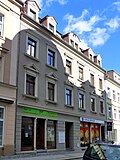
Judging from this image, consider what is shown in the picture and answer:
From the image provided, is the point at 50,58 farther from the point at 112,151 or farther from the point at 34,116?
the point at 112,151

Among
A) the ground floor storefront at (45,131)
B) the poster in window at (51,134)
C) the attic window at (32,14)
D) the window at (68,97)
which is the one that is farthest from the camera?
the window at (68,97)

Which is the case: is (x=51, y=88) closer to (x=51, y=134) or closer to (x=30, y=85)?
(x=30, y=85)

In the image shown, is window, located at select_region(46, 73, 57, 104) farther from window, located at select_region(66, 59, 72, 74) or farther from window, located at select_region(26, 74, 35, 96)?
window, located at select_region(66, 59, 72, 74)

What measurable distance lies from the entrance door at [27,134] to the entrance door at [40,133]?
3.12 ft

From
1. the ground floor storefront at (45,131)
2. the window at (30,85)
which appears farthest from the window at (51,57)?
the ground floor storefront at (45,131)

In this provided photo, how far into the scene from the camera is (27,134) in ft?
65.6

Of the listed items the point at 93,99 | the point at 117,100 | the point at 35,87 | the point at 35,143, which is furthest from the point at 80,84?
the point at 117,100

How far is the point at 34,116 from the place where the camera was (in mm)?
20750

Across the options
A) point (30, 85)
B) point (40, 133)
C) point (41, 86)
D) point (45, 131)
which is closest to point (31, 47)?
point (30, 85)

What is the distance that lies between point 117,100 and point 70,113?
18521 mm

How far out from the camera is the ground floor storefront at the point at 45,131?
19422 millimetres

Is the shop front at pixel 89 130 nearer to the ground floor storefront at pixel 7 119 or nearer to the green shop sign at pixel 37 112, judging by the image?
the green shop sign at pixel 37 112

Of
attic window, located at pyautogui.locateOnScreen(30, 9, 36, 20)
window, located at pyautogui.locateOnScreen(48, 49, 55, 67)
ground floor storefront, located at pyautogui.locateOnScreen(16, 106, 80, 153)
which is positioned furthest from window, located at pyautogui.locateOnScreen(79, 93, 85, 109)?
attic window, located at pyautogui.locateOnScreen(30, 9, 36, 20)

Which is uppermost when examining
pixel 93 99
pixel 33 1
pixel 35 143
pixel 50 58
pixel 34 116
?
pixel 33 1
